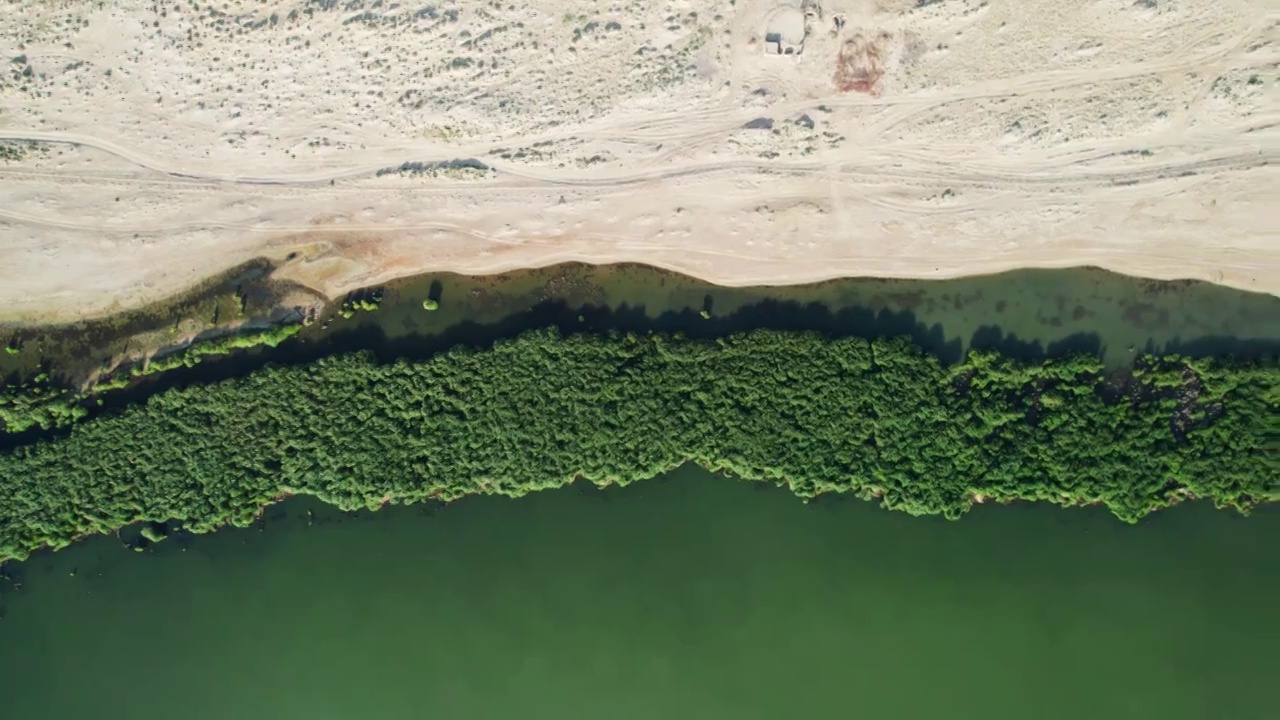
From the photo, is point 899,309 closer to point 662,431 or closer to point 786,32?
point 662,431

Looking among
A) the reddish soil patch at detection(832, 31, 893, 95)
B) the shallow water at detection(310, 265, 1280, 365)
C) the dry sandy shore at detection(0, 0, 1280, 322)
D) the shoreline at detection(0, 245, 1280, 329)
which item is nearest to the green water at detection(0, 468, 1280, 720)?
the shallow water at detection(310, 265, 1280, 365)

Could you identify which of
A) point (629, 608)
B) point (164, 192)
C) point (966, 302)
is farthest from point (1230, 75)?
point (164, 192)

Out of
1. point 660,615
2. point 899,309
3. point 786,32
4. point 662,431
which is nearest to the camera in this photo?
point 786,32

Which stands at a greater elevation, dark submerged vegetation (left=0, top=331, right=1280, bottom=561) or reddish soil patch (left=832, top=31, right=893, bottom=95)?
reddish soil patch (left=832, top=31, right=893, bottom=95)

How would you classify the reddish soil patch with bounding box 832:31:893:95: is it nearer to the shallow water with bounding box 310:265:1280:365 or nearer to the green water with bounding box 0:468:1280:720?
the shallow water with bounding box 310:265:1280:365

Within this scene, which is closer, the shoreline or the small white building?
the small white building

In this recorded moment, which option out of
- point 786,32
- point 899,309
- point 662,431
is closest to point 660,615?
point 662,431

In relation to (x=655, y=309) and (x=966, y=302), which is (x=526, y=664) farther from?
(x=966, y=302)
